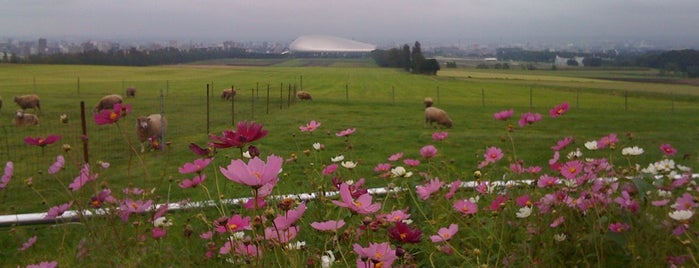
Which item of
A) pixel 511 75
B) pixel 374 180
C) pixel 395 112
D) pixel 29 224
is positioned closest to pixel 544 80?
pixel 511 75

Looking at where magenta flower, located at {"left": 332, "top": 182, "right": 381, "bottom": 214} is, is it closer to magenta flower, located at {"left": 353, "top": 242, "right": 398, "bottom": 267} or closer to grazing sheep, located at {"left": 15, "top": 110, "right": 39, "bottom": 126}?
magenta flower, located at {"left": 353, "top": 242, "right": 398, "bottom": 267}

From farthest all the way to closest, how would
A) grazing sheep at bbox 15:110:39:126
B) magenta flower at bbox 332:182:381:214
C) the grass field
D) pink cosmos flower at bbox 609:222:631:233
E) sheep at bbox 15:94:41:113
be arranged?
sheep at bbox 15:94:41:113 < grazing sheep at bbox 15:110:39:126 < the grass field < pink cosmos flower at bbox 609:222:631:233 < magenta flower at bbox 332:182:381:214

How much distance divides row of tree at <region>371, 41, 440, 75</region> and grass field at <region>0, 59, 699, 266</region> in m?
1.14

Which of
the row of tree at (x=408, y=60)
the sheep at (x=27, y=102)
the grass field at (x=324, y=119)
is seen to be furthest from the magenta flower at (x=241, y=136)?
the row of tree at (x=408, y=60)

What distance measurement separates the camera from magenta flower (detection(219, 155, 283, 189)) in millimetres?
883

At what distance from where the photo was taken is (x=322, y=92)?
3372 centimetres

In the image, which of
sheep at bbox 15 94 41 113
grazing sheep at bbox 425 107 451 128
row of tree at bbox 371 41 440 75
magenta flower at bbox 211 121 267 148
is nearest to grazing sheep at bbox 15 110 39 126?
sheep at bbox 15 94 41 113

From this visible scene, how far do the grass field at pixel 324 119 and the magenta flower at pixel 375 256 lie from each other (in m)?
0.73

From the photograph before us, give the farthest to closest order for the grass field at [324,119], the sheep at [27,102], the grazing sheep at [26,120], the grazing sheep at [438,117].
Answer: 1. the sheep at [27,102]
2. the grazing sheep at [438,117]
3. the grazing sheep at [26,120]
4. the grass field at [324,119]

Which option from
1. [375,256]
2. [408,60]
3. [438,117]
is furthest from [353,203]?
[408,60]

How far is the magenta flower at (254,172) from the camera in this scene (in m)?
0.88

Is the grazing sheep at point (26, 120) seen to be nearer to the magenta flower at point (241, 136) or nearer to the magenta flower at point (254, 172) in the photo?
the magenta flower at point (241, 136)

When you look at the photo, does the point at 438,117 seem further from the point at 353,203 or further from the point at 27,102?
the point at 353,203

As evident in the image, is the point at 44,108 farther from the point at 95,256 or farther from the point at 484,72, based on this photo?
the point at 484,72
